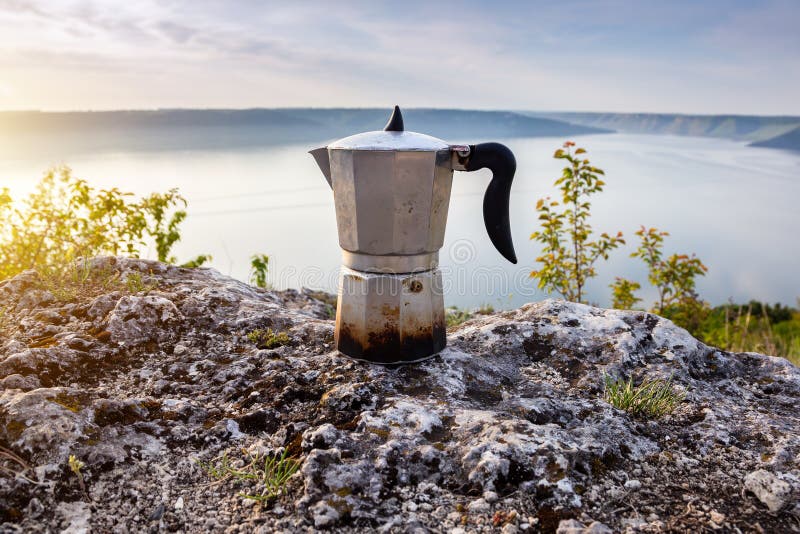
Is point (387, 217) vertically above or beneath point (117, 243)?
above

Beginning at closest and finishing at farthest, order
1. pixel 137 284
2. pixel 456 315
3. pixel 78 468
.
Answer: pixel 78 468 < pixel 137 284 < pixel 456 315

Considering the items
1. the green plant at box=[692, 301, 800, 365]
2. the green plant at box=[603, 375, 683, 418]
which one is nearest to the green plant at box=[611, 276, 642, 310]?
the green plant at box=[692, 301, 800, 365]

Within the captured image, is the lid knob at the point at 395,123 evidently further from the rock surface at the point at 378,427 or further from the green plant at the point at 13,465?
the green plant at the point at 13,465

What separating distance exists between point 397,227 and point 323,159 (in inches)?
22.6

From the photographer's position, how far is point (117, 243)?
16.0ft

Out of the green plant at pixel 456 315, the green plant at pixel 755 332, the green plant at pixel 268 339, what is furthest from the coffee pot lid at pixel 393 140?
the green plant at pixel 755 332

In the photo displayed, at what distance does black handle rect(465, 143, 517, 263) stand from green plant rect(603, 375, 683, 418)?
0.72 m

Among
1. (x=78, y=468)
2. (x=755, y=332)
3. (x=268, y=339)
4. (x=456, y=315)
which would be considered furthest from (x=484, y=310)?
(x=755, y=332)

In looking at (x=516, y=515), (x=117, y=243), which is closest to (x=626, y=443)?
(x=516, y=515)

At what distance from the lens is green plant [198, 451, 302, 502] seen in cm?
189

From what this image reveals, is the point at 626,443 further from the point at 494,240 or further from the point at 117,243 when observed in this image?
the point at 117,243

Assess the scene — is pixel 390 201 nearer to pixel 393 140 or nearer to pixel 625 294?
pixel 393 140

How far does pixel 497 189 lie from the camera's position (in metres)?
2.58

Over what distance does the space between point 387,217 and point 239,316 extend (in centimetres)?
112
